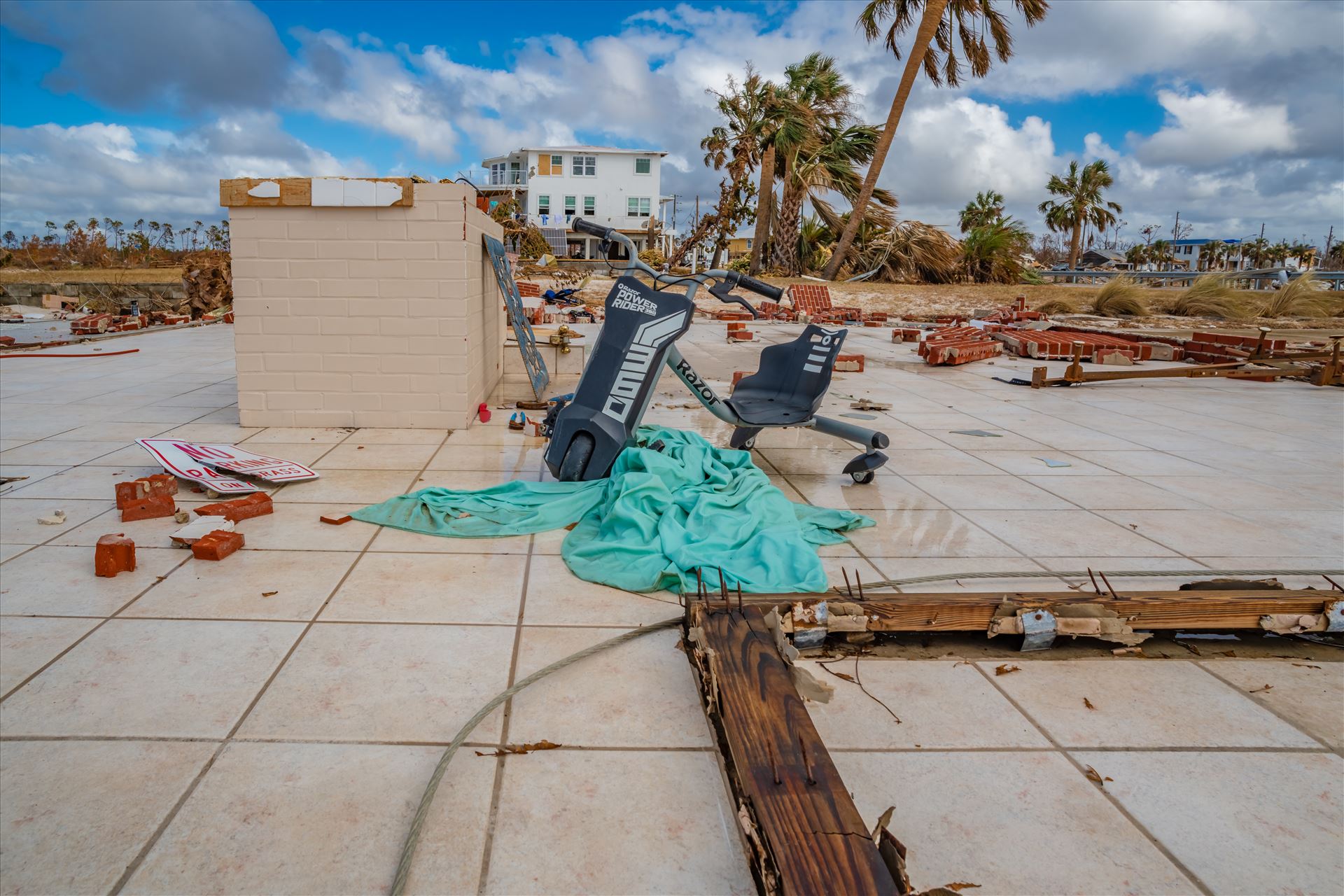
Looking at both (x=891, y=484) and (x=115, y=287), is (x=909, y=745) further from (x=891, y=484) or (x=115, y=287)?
(x=115, y=287)

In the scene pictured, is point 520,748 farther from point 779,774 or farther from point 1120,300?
point 1120,300

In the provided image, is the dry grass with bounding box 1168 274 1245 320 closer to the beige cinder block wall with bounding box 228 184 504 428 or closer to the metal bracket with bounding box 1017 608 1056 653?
the beige cinder block wall with bounding box 228 184 504 428

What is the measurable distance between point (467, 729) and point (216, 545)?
5.59 feet

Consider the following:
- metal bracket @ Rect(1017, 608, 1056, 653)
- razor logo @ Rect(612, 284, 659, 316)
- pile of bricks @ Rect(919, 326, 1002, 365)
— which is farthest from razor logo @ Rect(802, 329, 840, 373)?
pile of bricks @ Rect(919, 326, 1002, 365)

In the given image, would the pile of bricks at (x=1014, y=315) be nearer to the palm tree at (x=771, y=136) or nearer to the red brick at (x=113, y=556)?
the palm tree at (x=771, y=136)

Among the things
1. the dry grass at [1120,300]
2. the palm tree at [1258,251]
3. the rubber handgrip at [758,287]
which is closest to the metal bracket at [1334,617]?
the rubber handgrip at [758,287]

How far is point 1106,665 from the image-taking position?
252 cm

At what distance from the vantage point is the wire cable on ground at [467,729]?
1582 mm

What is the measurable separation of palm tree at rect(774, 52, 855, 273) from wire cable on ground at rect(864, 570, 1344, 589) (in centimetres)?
2351

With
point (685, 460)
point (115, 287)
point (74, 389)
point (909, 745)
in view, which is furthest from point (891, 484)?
point (115, 287)

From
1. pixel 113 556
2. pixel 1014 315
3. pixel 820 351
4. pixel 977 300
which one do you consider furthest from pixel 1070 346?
pixel 113 556

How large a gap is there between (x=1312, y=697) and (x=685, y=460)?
261cm

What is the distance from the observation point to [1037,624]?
254cm

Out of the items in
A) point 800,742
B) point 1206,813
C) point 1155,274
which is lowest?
point 1206,813
